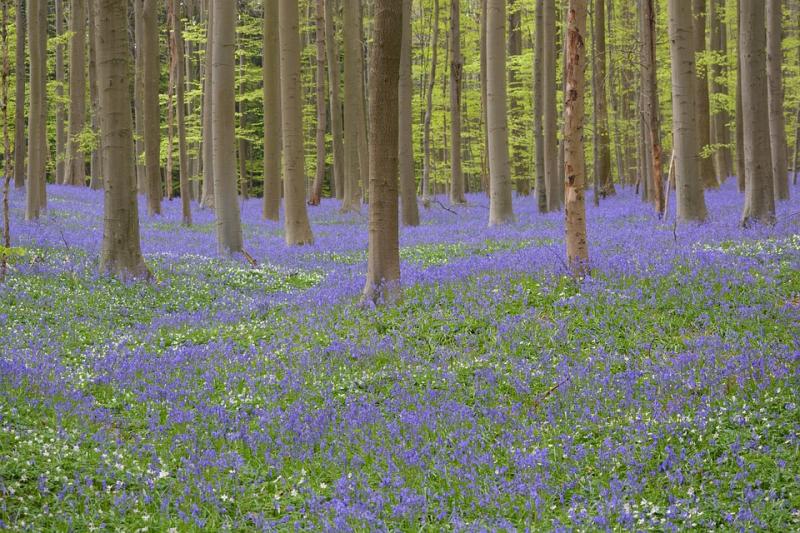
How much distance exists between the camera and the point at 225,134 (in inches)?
645

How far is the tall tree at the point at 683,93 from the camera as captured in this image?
47.4 feet

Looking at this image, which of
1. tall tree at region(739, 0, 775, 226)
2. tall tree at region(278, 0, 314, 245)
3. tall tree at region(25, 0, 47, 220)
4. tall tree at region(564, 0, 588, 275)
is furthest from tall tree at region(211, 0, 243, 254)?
tall tree at region(739, 0, 775, 226)

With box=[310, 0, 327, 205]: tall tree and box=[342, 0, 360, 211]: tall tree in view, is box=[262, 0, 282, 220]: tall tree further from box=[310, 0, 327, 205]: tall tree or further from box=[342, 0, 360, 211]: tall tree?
box=[310, 0, 327, 205]: tall tree

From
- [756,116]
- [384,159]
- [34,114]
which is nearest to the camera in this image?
[384,159]

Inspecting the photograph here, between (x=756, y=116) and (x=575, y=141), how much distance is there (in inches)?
211

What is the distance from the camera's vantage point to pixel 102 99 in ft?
41.8

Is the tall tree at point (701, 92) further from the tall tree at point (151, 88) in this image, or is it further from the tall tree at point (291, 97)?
the tall tree at point (151, 88)

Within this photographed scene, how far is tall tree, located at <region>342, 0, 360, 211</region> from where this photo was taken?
2408 centimetres

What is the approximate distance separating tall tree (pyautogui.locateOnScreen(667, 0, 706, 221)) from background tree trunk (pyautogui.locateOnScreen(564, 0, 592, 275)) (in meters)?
4.66

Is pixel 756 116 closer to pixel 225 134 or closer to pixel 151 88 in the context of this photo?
→ pixel 225 134

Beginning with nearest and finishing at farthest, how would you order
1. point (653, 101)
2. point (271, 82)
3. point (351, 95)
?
1. point (653, 101)
2. point (271, 82)
3. point (351, 95)

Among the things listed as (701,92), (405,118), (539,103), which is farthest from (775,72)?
(405,118)

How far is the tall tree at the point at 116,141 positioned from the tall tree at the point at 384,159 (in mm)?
4739

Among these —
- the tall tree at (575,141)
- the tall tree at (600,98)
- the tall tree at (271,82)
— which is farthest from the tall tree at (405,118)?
the tall tree at (575,141)
